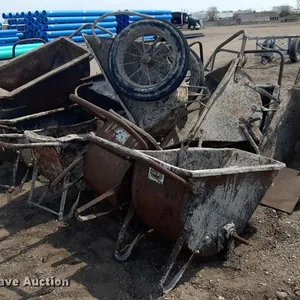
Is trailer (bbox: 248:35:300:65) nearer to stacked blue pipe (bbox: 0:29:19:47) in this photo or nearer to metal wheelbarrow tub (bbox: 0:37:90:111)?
metal wheelbarrow tub (bbox: 0:37:90:111)

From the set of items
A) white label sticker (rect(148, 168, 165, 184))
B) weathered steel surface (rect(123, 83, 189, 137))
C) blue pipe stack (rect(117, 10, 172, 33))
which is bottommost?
white label sticker (rect(148, 168, 165, 184))

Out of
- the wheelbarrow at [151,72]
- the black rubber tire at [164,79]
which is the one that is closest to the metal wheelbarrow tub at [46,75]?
the wheelbarrow at [151,72]

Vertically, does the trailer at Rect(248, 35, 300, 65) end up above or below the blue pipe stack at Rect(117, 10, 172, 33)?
below

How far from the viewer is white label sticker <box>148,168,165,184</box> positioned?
3.02m

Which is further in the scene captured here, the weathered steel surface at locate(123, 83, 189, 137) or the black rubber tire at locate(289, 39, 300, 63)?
the black rubber tire at locate(289, 39, 300, 63)

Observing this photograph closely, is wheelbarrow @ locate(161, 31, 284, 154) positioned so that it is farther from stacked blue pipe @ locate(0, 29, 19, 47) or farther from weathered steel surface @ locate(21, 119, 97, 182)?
stacked blue pipe @ locate(0, 29, 19, 47)

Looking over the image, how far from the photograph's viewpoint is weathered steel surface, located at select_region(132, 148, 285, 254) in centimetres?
294

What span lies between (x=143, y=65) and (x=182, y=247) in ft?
7.16

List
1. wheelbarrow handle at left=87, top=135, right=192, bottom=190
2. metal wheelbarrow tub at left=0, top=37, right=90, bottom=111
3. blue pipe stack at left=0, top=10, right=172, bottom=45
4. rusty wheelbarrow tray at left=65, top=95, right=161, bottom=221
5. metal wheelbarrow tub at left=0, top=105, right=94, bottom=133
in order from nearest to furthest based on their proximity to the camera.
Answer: wheelbarrow handle at left=87, top=135, right=192, bottom=190
rusty wheelbarrow tray at left=65, top=95, right=161, bottom=221
metal wheelbarrow tub at left=0, top=105, right=94, bottom=133
metal wheelbarrow tub at left=0, top=37, right=90, bottom=111
blue pipe stack at left=0, top=10, right=172, bottom=45

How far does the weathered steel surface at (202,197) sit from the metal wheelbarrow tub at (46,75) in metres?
2.55

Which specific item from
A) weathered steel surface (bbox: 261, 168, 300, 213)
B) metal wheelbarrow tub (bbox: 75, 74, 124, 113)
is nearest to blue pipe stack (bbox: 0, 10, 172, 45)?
metal wheelbarrow tub (bbox: 75, 74, 124, 113)

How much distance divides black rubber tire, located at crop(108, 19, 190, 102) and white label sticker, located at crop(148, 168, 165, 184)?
4.31ft

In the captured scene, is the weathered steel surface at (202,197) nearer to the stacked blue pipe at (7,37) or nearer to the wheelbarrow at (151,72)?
the wheelbarrow at (151,72)

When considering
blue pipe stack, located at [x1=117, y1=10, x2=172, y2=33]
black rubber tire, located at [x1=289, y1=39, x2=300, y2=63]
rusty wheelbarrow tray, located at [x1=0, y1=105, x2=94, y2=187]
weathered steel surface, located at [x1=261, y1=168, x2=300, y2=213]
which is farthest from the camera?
blue pipe stack, located at [x1=117, y1=10, x2=172, y2=33]
